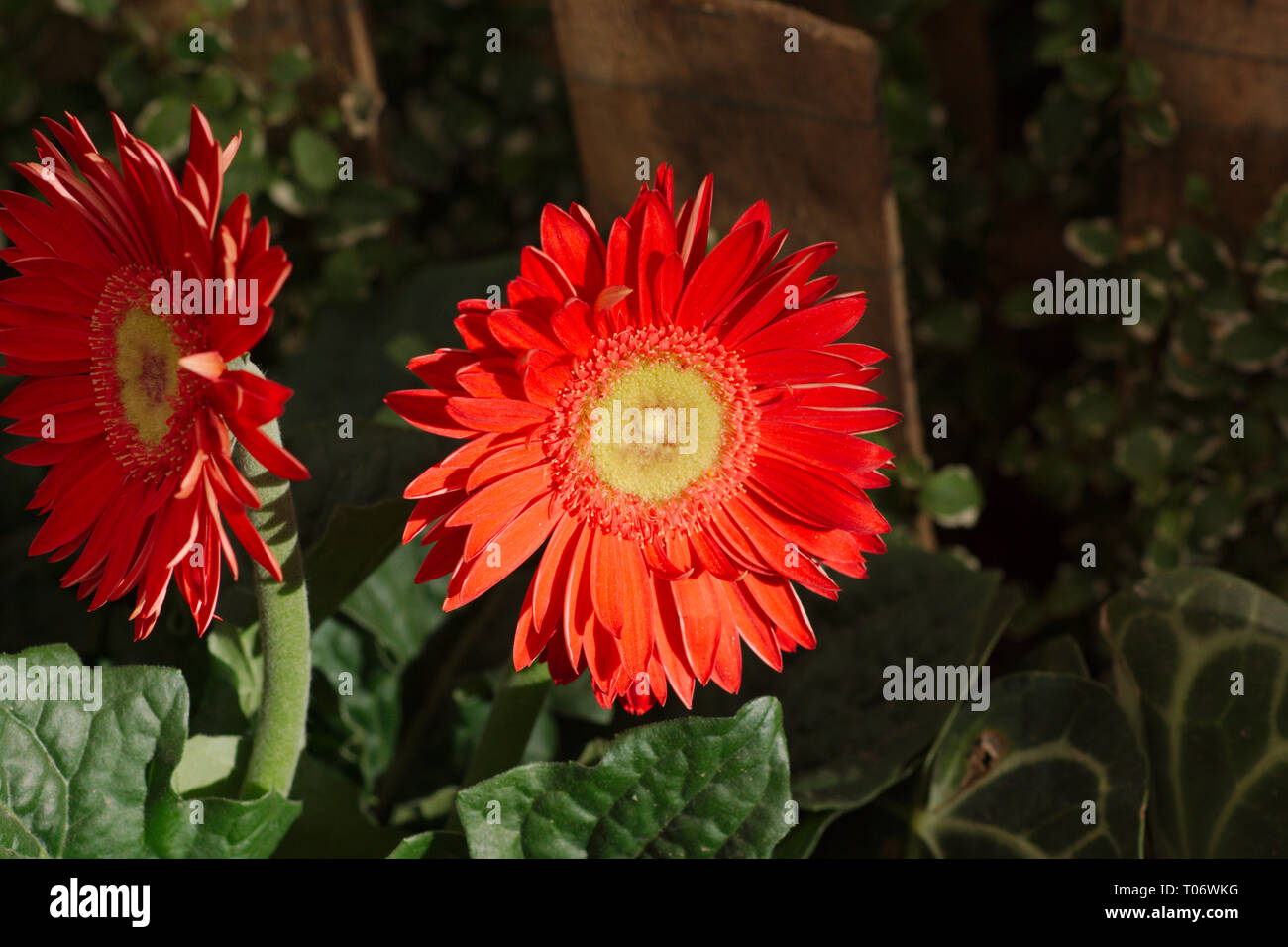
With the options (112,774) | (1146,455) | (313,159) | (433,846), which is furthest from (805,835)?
(313,159)

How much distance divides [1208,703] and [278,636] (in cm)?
85

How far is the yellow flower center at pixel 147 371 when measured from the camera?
0.74m

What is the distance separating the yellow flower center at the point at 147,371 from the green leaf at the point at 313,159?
29.0 inches

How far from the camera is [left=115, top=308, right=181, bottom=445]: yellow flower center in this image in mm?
743

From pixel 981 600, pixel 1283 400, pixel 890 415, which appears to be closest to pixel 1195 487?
pixel 1283 400

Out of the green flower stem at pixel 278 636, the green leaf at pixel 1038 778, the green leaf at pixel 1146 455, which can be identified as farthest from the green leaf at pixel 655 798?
the green leaf at pixel 1146 455

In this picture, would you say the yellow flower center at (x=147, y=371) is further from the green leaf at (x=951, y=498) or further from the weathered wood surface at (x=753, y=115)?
the green leaf at (x=951, y=498)

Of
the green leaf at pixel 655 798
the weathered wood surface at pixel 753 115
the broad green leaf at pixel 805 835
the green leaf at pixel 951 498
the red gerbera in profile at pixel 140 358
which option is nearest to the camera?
the red gerbera in profile at pixel 140 358

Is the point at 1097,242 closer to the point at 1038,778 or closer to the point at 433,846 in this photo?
the point at 1038,778

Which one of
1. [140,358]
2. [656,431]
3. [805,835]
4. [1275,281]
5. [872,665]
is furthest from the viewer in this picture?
[1275,281]

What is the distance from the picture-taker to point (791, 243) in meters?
1.27

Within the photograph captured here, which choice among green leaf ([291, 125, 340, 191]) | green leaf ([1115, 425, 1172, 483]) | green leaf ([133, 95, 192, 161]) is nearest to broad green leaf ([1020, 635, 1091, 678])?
green leaf ([1115, 425, 1172, 483])

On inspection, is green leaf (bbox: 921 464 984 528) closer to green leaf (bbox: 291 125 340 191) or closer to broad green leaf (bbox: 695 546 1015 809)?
broad green leaf (bbox: 695 546 1015 809)
